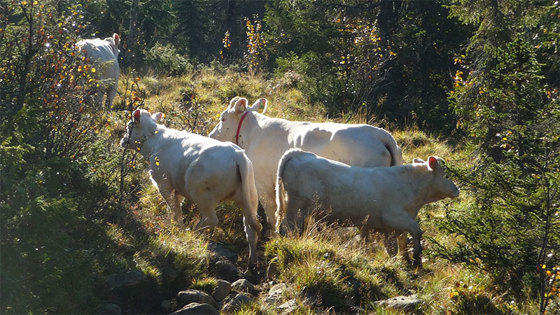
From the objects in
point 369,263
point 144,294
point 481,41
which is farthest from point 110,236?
point 481,41

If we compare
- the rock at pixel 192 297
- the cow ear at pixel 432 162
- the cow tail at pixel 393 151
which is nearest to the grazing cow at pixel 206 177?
the rock at pixel 192 297

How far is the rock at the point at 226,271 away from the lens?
26.8 ft

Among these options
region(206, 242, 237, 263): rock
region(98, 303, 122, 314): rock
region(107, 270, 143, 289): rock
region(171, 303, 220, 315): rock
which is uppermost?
region(107, 270, 143, 289): rock

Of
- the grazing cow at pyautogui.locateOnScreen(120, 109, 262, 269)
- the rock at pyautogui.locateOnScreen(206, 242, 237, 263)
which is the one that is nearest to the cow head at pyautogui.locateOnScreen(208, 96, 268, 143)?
the grazing cow at pyautogui.locateOnScreen(120, 109, 262, 269)

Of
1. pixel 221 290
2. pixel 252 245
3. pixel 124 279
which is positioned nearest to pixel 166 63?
pixel 252 245

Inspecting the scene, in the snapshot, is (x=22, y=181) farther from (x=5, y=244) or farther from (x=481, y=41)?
(x=481, y=41)

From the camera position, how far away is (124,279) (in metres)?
7.00

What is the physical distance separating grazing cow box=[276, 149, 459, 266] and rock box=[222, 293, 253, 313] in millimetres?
1680

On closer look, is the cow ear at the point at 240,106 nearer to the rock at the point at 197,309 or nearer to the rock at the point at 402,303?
the rock at the point at 402,303

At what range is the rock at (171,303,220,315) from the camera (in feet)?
22.1

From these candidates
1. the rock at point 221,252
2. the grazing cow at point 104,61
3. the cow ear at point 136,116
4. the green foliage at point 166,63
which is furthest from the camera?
the green foliage at point 166,63

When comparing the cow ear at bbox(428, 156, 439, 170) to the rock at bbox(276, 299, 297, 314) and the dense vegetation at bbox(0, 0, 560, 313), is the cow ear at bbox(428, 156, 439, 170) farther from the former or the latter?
the rock at bbox(276, 299, 297, 314)

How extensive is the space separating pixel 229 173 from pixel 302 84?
9.35 meters

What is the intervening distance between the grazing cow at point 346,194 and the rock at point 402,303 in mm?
1583
